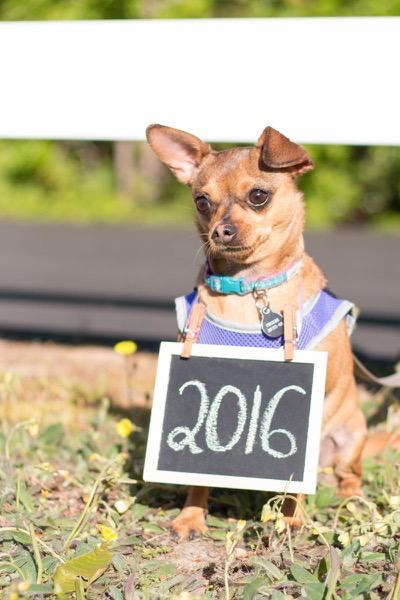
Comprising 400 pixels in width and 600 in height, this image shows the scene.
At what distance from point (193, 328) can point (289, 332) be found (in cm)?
32

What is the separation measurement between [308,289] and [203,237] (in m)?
0.40

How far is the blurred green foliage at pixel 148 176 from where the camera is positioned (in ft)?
35.9

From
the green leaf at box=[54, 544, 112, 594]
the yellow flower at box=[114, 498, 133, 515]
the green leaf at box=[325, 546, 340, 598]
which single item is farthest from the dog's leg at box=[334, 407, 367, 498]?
the green leaf at box=[54, 544, 112, 594]

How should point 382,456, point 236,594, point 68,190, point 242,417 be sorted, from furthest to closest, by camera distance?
point 68,190 → point 382,456 → point 242,417 → point 236,594

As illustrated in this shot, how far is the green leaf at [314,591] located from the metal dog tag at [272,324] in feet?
2.85

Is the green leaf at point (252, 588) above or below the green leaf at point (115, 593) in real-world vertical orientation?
above

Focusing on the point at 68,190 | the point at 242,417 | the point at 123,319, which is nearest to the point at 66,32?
Answer: the point at 242,417

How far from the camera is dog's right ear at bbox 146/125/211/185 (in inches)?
134

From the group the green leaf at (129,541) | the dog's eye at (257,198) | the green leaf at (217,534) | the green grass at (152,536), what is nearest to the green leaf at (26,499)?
the green grass at (152,536)

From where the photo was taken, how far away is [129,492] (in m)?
3.32

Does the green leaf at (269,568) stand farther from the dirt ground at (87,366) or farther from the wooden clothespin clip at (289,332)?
the dirt ground at (87,366)

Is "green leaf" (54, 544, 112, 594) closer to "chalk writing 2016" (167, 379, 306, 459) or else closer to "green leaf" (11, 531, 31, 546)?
"green leaf" (11, 531, 31, 546)

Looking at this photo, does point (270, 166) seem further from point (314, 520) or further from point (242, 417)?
point (314, 520)

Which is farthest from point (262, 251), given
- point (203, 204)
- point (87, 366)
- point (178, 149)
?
point (87, 366)
